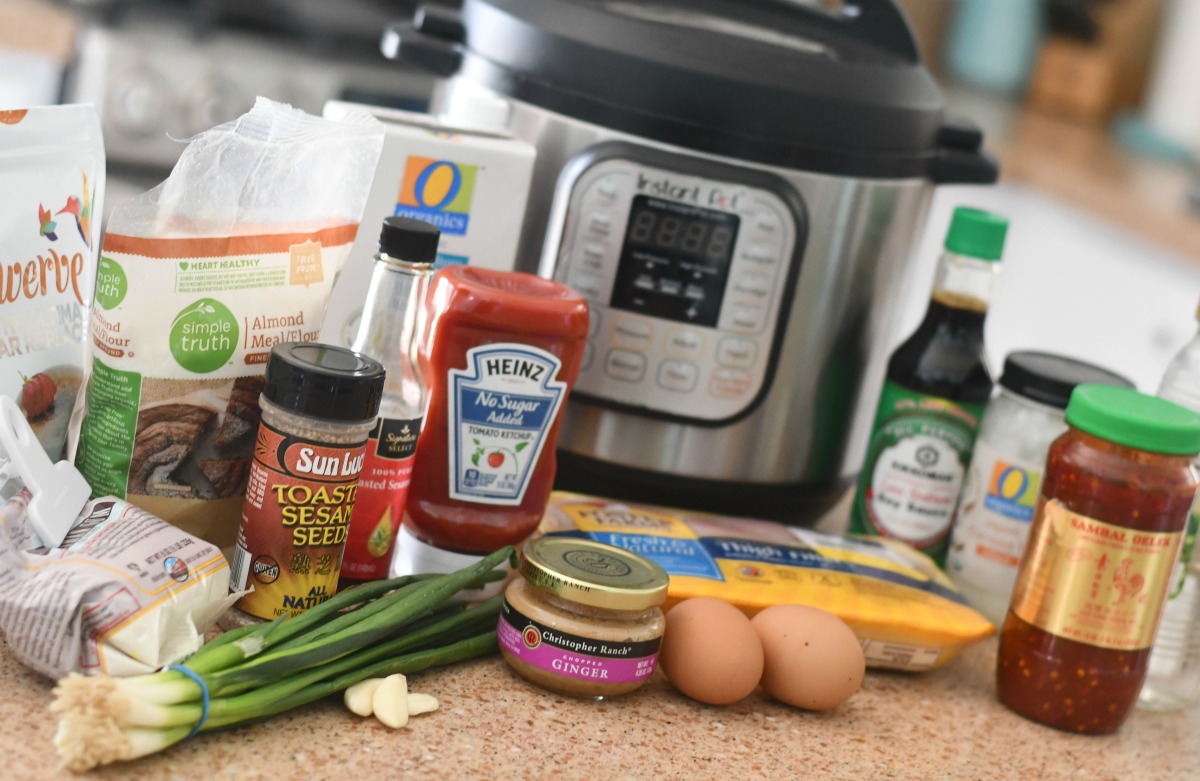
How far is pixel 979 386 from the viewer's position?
38.3 inches

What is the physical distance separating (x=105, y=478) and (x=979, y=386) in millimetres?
618

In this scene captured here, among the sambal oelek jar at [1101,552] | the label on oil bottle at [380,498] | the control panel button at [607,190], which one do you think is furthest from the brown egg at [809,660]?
the control panel button at [607,190]

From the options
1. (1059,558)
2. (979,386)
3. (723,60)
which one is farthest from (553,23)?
(1059,558)

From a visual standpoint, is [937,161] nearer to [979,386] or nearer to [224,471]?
[979,386]

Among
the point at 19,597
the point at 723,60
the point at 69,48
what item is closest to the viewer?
the point at 19,597

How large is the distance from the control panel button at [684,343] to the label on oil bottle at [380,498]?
268 millimetres

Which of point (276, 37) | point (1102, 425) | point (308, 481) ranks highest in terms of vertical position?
point (276, 37)

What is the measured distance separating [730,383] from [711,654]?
29 cm

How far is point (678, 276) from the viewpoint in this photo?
38.4 inches

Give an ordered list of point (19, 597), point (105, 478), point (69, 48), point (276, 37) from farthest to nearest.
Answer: point (276, 37), point (69, 48), point (105, 478), point (19, 597)

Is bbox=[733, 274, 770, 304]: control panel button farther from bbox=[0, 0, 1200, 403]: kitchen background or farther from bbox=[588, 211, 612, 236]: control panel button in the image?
bbox=[0, 0, 1200, 403]: kitchen background

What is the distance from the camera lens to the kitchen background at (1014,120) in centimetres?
192

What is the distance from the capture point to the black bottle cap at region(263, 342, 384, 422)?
2.27 ft

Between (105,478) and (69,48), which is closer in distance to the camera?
(105,478)
